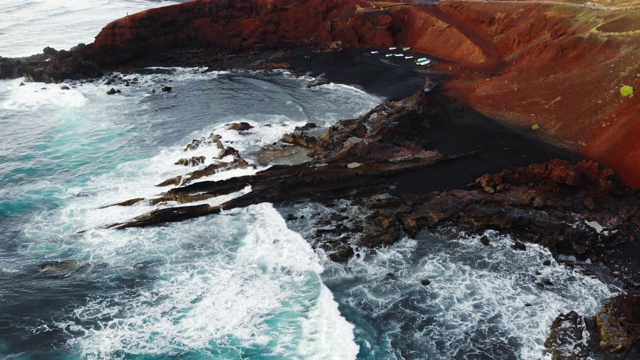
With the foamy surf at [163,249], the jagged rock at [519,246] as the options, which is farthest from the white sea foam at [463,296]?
the foamy surf at [163,249]

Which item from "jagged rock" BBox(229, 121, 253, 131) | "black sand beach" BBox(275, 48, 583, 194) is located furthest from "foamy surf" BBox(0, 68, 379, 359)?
"black sand beach" BBox(275, 48, 583, 194)

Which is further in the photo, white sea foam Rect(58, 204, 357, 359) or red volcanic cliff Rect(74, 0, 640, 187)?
red volcanic cliff Rect(74, 0, 640, 187)

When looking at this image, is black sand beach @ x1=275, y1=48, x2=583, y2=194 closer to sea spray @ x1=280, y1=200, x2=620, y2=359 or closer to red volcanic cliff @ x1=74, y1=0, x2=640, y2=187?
red volcanic cliff @ x1=74, y1=0, x2=640, y2=187

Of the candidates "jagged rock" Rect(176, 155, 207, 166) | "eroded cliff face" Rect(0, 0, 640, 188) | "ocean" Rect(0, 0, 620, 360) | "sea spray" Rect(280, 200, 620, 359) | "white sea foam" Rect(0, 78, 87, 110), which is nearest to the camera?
"sea spray" Rect(280, 200, 620, 359)

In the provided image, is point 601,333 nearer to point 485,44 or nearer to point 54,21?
point 485,44

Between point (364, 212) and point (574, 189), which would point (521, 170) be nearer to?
point (574, 189)

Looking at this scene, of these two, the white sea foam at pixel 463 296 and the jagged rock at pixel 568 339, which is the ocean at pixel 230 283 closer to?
the white sea foam at pixel 463 296

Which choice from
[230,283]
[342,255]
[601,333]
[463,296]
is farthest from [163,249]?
[601,333]
